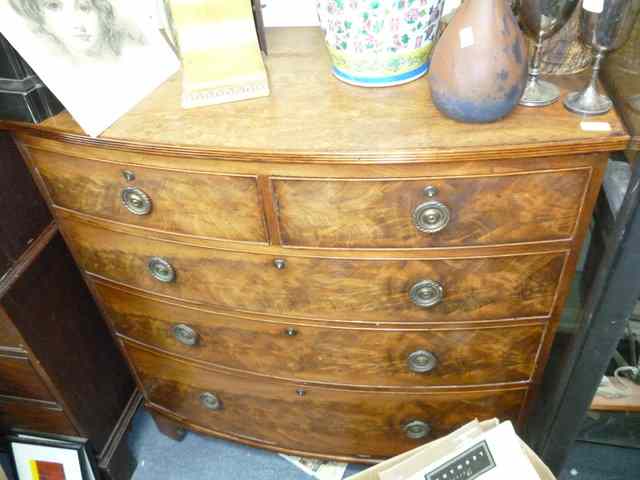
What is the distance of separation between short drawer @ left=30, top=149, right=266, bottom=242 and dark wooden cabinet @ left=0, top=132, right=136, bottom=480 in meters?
0.13

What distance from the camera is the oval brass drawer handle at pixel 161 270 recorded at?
3.66 feet

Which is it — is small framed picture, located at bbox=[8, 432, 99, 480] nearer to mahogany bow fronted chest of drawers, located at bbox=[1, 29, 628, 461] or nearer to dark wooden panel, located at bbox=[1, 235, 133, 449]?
dark wooden panel, located at bbox=[1, 235, 133, 449]

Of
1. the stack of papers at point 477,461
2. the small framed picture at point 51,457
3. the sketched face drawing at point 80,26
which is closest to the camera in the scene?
the sketched face drawing at point 80,26

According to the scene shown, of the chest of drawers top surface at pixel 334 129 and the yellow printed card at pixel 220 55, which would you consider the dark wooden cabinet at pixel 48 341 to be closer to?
the chest of drawers top surface at pixel 334 129

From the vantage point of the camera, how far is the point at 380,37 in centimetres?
92

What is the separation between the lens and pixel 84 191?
3.52 feet

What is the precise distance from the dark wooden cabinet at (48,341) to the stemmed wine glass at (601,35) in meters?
1.03

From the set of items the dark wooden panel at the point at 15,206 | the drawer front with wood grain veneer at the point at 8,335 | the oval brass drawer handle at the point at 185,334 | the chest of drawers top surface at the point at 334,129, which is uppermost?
the chest of drawers top surface at the point at 334,129

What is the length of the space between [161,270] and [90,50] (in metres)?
0.42

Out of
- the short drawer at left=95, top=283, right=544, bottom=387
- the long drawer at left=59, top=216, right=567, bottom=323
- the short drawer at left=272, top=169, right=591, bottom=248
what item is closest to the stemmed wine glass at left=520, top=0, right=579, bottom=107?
the short drawer at left=272, top=169, right=591, bottom=248

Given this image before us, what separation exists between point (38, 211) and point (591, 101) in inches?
41.9

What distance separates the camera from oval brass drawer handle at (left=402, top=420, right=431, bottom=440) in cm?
129

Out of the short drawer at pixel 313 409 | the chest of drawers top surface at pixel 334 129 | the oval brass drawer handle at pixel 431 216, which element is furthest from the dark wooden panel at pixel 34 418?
the oval brass drawer handle at pixel 431 216

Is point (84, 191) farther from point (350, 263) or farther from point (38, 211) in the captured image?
point (350, 263)
